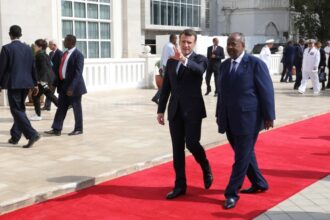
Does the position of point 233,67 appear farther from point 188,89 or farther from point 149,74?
point 149,74

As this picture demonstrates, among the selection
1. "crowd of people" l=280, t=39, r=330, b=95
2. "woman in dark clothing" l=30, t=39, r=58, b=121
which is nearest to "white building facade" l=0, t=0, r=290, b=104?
"woman in dark clothing" l=30, t=39, r=58, b=121

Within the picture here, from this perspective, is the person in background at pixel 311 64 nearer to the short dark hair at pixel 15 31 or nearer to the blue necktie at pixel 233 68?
the short dark hair at pixel 15 31

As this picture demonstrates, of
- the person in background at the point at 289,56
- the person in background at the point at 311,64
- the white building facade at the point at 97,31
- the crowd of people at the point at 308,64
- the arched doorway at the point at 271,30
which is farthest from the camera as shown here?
the arched doorway at the point at 271,30

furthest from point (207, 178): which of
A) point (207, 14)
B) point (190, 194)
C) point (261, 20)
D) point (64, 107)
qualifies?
point (261, 20)

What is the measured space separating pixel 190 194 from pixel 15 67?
11.3ft

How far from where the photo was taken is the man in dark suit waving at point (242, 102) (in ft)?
16.2

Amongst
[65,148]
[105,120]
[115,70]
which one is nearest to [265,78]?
[65,148]

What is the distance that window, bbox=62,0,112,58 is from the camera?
1872 centimetres

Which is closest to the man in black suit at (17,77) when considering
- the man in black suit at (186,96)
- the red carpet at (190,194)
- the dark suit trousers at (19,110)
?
the dark suit trousers at (19,110)

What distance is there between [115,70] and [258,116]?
12.0 m

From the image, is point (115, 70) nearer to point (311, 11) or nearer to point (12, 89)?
point (12, 89)

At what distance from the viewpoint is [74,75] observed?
28.0 feet

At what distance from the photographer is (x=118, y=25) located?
2031cm

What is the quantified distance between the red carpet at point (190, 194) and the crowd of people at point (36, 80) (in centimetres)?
227
